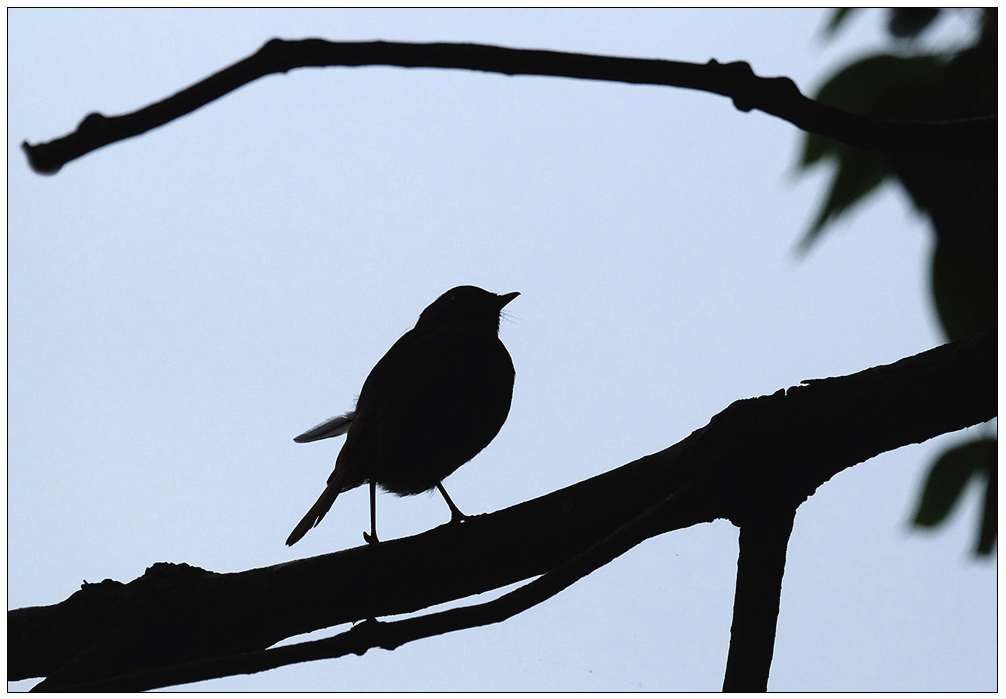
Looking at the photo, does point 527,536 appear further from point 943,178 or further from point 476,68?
point 943,178

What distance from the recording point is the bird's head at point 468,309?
3.93m

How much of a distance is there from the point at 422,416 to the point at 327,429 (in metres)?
0.67

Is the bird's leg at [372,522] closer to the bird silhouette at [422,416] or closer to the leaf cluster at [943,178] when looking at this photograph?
the bird silhouette at [422,416]

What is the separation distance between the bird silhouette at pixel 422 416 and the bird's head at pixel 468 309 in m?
0.35

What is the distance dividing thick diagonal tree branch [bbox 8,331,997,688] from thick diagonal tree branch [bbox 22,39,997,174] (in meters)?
0.64

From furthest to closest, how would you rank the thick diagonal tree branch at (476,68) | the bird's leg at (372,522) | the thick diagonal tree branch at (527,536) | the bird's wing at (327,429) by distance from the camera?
the bird's wing at (327,429)
the bird's leg at (372,522)
the thick diagonal tree branch at (527,536)
the thick diagonal tree branch at (476,68)

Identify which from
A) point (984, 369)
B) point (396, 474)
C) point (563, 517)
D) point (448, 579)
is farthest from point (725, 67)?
point (396, 474)

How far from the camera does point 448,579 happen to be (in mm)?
2498

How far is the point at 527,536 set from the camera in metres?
2.42

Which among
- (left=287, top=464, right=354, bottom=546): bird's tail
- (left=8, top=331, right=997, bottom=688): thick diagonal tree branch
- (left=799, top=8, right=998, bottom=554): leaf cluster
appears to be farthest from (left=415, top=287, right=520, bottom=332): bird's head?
(left=8, top=331, right=997, bottom=688): thick diagonal tree branch

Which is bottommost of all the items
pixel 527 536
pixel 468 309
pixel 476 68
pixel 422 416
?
pixel 527 536

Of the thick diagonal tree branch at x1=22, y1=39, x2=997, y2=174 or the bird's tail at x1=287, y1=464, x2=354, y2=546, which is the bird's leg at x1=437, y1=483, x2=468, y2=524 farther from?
the thick diagonal tree branch at x1=22, y1=39, x2=997, y2=174

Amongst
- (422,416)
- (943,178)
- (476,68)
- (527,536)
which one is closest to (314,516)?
(422,416)

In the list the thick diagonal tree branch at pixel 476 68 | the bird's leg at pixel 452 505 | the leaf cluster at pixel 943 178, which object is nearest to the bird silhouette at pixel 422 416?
the bird's leg at pixel 452 505
